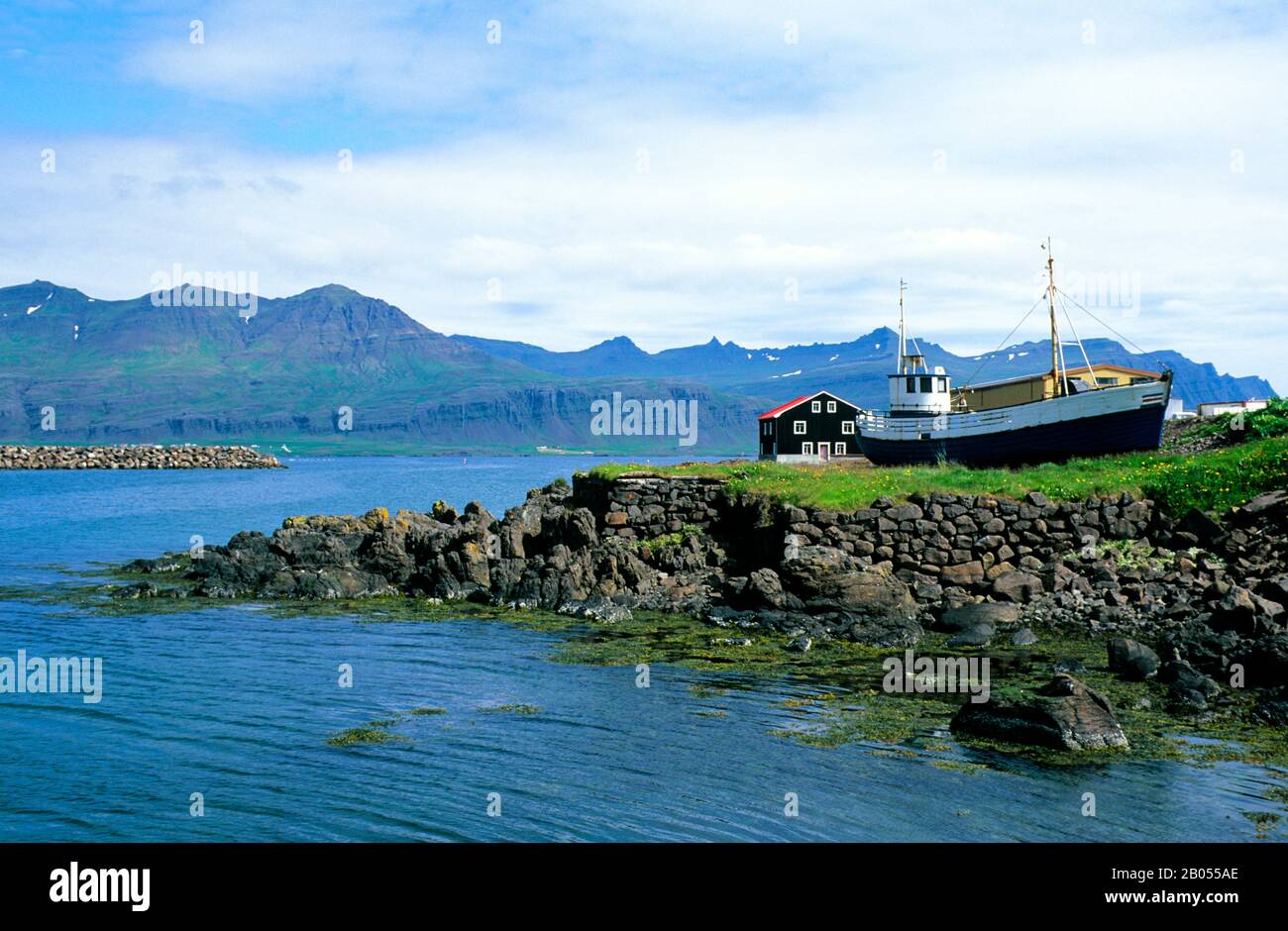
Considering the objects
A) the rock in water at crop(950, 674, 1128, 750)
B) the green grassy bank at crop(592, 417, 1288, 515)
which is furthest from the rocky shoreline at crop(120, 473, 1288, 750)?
the green grassy bank at crop(592, 417, 1288, 515)

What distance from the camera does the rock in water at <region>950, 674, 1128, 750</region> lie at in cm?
1698

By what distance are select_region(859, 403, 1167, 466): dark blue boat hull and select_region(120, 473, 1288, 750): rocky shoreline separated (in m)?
8.03

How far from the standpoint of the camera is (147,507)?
98.7m

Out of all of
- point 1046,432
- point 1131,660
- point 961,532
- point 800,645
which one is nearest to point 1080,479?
point 961,532

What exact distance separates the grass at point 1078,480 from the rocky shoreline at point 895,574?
32.0 inches

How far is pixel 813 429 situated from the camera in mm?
77125

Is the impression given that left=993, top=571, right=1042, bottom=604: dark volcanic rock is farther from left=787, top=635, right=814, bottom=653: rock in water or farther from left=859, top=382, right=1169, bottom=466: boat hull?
left=859, top=382, right=1169, bottom=466: boat hull

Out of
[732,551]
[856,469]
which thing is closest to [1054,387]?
[856,469]

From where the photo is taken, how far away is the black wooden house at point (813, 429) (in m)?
76.8

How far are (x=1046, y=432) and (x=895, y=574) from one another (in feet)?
44.7

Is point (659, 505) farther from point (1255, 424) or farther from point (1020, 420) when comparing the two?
point (1255, 424)

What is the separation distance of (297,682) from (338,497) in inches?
4063
